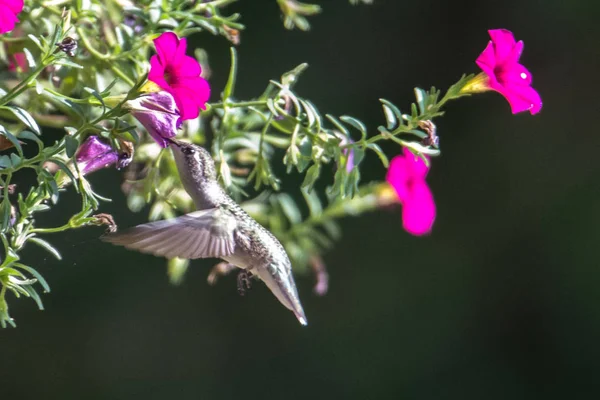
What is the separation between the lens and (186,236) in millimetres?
964

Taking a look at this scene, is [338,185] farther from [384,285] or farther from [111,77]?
[384,285]

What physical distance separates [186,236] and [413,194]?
1.87ft

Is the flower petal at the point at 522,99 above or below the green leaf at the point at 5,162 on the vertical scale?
above

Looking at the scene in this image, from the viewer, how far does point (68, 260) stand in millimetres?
2449

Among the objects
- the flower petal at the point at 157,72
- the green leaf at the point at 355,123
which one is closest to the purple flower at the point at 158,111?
the flower petal at the point at 157,72

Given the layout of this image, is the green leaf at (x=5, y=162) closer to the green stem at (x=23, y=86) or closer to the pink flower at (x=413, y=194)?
the green stem at (x=23, y=86)

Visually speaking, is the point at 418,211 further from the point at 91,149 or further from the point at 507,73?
the point at 91,149

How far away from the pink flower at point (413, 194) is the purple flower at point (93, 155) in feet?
1.61

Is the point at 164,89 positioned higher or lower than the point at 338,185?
higher

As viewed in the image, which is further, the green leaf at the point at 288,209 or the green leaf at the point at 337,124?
the green leaf at the point at 288,209

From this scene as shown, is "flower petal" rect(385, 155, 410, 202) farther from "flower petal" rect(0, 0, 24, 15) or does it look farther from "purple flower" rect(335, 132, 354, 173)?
"flower petal" rect(0, 0, 24, 15)

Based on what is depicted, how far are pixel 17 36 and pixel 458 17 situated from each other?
6.64 ft

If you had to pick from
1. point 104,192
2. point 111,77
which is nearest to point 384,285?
point 104,192

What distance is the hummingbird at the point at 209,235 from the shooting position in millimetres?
921
